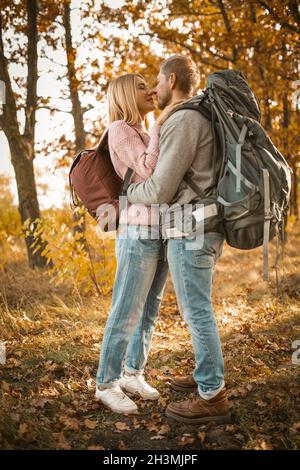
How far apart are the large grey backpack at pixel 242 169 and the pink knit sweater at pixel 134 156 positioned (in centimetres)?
32

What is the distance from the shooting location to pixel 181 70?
9.84 ft

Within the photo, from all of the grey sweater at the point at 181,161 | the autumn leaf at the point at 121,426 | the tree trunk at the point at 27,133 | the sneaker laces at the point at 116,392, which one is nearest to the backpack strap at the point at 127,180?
the grey sweater at the point at 181,161

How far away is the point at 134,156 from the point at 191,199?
1.67ft

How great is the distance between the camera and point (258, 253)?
35.9 feet

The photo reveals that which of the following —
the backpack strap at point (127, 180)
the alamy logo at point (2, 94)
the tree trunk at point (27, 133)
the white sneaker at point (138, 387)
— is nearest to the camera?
the backpack strap at point (127, 180)

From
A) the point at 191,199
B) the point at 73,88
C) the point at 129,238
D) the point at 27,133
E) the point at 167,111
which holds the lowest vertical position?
the point at 129,238

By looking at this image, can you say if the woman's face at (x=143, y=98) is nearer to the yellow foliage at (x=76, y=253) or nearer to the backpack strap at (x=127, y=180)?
the backpack strap at (x=127, y=180)

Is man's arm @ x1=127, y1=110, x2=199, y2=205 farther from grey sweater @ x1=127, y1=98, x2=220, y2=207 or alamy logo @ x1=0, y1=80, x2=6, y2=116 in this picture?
alamy logo @ x1=0, y1=80, x2=6, y2=116

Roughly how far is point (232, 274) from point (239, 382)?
5.00 metres

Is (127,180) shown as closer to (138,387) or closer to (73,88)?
(138,387)

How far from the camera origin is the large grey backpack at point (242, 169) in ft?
8.80

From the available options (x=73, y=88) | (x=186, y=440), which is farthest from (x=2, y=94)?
(x=186, y=440)

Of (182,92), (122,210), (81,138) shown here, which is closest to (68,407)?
(122,210)
